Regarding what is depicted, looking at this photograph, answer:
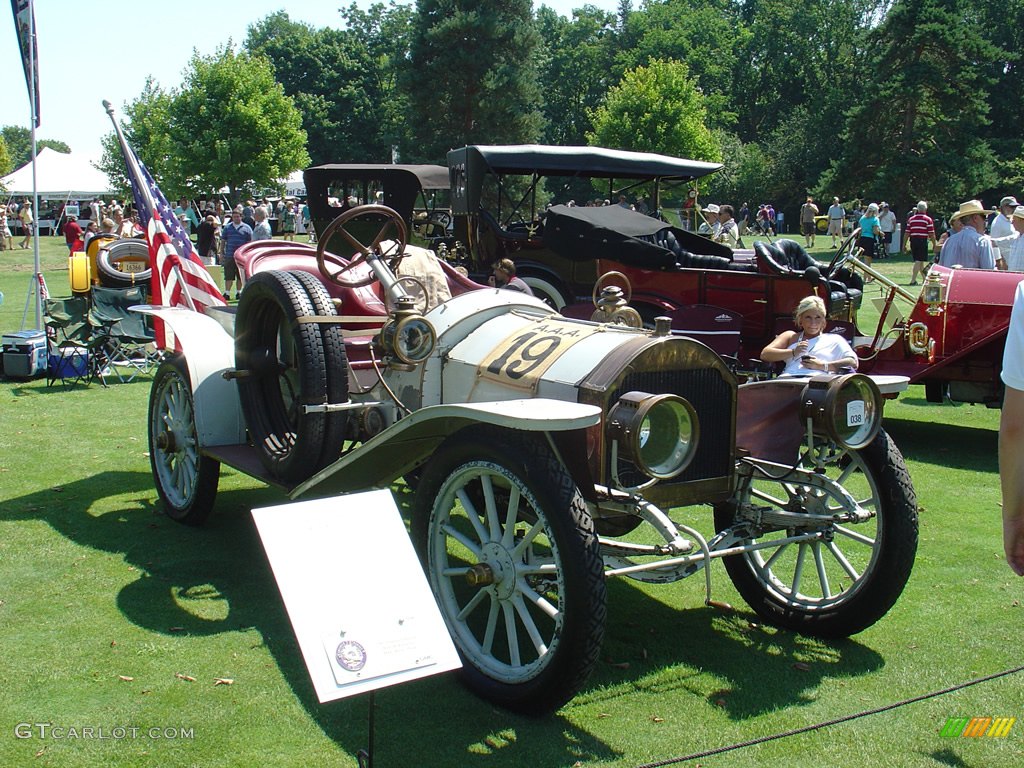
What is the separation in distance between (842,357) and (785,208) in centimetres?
4372

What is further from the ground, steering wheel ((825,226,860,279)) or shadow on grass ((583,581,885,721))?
steering wheel ((825,226,860,279))

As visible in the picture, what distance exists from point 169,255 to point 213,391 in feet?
9.19

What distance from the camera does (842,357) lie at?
6.02 meters

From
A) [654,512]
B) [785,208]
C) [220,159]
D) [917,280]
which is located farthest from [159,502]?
[785,208]

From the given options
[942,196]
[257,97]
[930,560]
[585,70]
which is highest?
[585,70]

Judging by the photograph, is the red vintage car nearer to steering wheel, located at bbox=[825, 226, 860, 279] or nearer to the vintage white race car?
steering wheel, located at bbox=[825, 226, 860, 279]

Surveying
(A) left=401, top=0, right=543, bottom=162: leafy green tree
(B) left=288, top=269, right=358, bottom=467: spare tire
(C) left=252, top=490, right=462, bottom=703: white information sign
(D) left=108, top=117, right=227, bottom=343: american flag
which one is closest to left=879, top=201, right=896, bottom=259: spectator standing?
(A) left=401, top=0, right=543, bottom=162: leafy green tree

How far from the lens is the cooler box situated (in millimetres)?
10414

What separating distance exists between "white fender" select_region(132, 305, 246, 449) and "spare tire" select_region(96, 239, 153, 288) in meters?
6.68

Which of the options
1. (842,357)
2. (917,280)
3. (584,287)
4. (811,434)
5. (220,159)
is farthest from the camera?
(220,159)

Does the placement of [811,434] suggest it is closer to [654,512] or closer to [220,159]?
[654,512]

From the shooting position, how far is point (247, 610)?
183 inches

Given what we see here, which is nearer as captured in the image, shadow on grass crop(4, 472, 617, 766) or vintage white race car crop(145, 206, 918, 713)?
shadow on grass crop(4, 472, 617, 766)

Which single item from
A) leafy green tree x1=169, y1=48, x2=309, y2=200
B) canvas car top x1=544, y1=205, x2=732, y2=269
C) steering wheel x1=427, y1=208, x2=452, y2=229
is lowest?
canvas car top x1=544, y1=205, x2=732, y2=269
